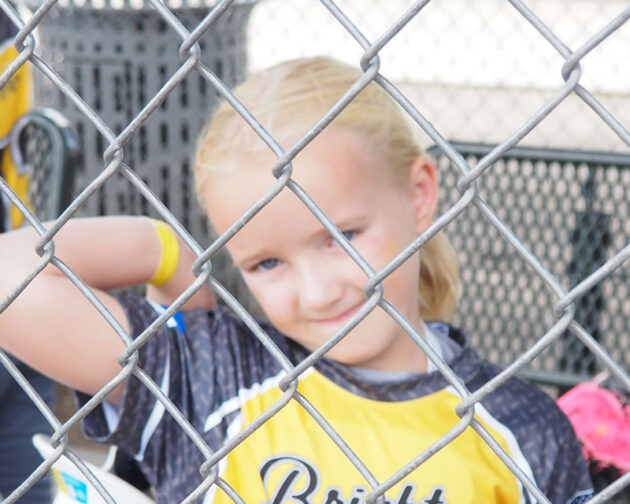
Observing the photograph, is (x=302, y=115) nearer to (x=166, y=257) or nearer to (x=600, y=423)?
(x=166, y=257)

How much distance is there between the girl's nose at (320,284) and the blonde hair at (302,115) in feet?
0.66

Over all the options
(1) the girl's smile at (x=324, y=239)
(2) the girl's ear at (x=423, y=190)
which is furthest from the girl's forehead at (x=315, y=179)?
(2) the girl's ear at (x=423, y=190)

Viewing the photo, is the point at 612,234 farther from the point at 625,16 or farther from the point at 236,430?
the point at 625,16

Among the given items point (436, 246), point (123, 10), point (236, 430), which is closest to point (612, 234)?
point (436, 246)

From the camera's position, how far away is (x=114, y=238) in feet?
4.83

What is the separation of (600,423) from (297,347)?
66 centimetres

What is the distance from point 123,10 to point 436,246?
1.43 meters

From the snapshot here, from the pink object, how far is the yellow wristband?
2.31 ft

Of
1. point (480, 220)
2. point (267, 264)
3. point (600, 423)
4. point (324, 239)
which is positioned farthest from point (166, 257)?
point (480, 220)

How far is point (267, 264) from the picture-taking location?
1.37 metres

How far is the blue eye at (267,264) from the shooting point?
136 cm

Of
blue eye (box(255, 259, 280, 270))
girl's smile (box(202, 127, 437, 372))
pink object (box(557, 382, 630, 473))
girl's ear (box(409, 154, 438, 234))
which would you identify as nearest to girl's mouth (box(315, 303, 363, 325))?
girl's smile (box(202, 127, 437, 372))

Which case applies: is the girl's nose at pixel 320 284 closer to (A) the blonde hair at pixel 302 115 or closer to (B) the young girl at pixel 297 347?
(B) the young girl at pixel 297 347

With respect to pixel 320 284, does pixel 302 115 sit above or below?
above
